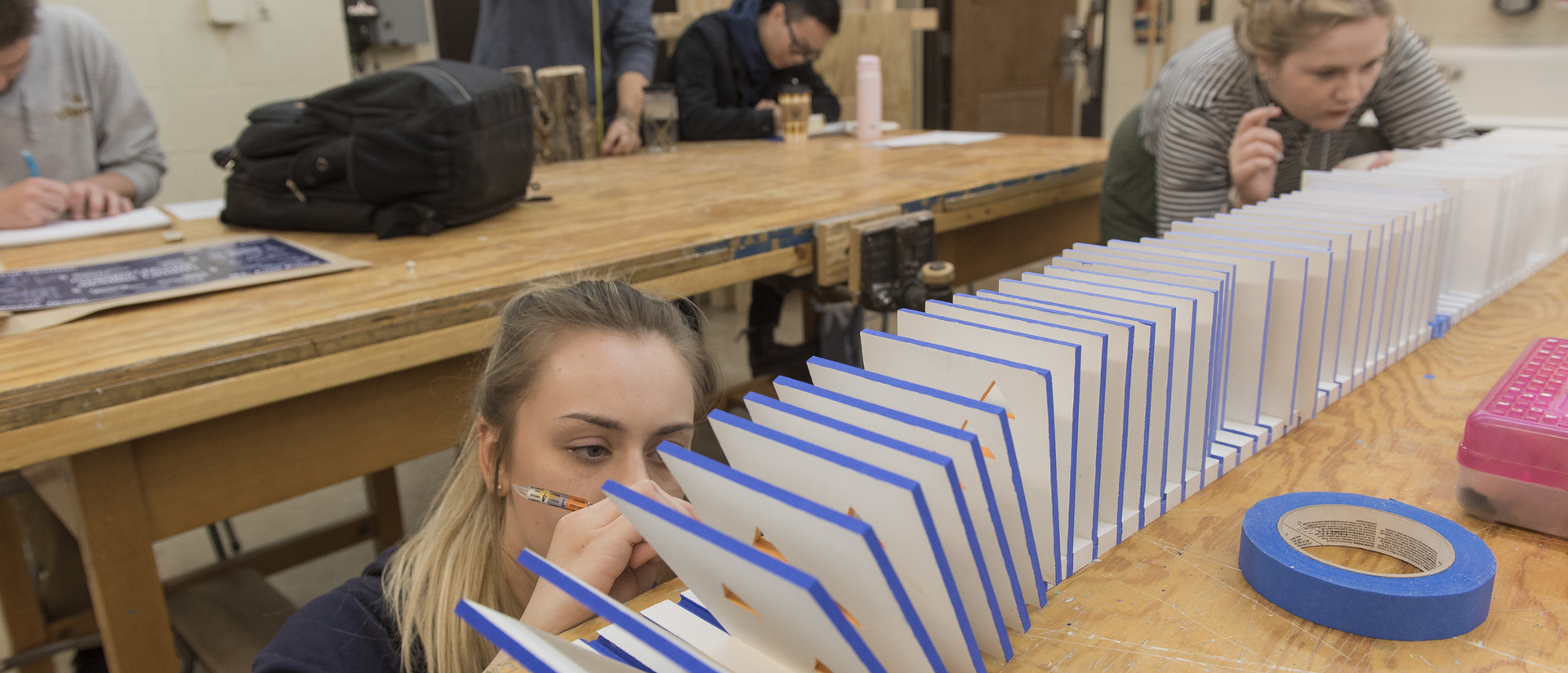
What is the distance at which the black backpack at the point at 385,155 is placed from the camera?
1.52 meters

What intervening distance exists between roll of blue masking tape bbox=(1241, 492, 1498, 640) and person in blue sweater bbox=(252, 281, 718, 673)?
0.46 metres

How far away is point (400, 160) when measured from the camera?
1.52 metres

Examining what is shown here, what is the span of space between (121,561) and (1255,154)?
1.69 m

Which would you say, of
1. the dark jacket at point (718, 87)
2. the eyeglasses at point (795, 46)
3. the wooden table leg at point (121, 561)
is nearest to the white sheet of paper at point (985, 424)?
the wooden table leg at point (121, 561)

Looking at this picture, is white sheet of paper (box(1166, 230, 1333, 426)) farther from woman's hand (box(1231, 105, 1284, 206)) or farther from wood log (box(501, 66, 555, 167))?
wood log (box(501, 66, 555, 167))

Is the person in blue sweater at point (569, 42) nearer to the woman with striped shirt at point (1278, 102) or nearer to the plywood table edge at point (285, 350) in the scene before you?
the plywood table edge at point (285, 350)

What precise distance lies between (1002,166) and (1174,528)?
61.2 inches

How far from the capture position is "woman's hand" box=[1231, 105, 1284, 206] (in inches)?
61.2

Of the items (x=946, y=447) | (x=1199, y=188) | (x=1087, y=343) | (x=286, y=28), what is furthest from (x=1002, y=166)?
(x=286, y=28)

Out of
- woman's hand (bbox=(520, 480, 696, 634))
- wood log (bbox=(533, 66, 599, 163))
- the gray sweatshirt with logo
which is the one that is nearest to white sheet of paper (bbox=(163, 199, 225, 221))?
the gray sweatshirt with logo

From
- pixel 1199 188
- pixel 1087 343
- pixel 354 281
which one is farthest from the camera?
pixel 1199 188

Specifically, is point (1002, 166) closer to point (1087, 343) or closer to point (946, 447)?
point (1087, 343)

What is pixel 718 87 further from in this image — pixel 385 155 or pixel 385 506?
pixel 385 155

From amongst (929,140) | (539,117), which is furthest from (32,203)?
(929,140)
